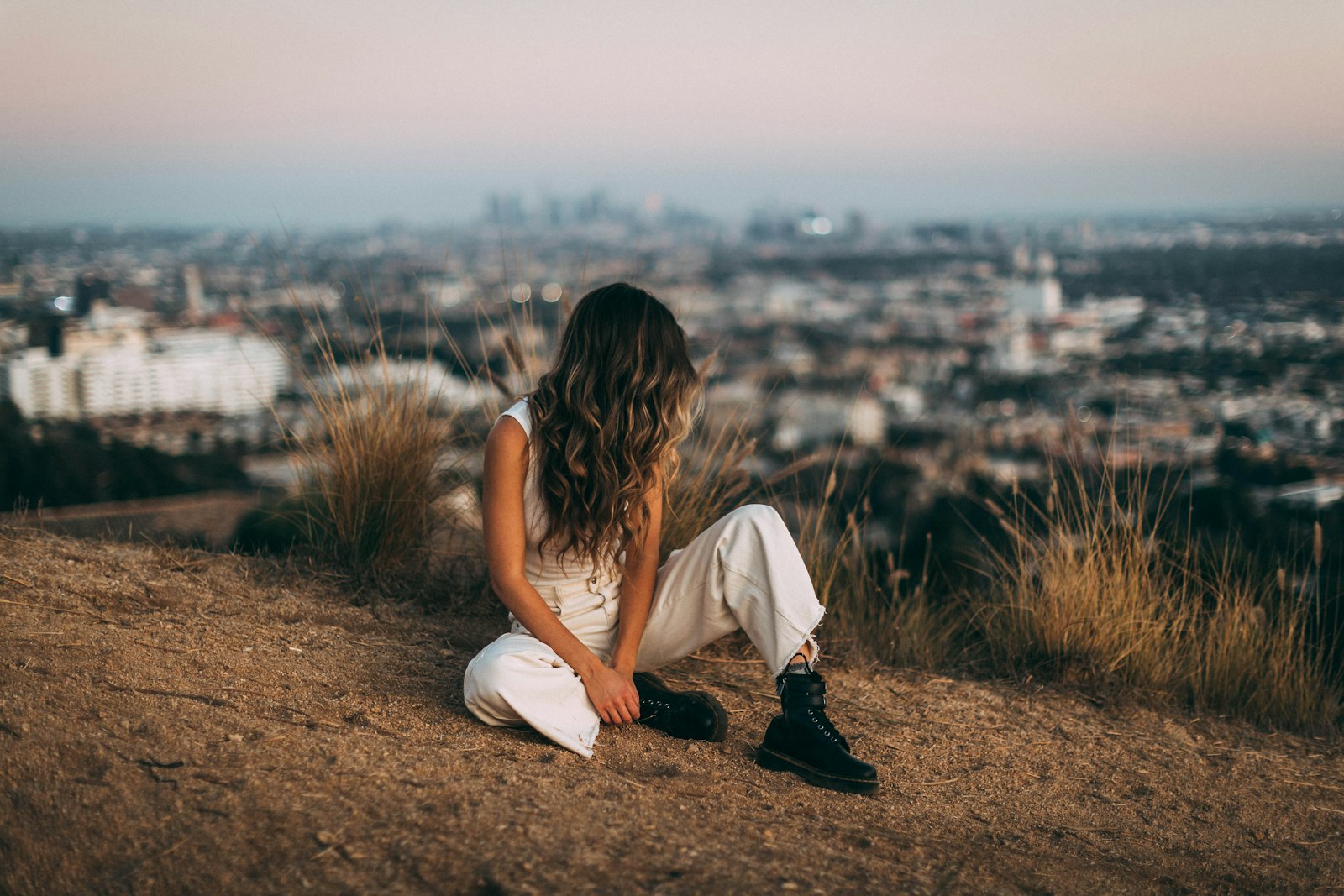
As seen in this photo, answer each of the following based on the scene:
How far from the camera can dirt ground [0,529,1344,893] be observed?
1728 millimetres

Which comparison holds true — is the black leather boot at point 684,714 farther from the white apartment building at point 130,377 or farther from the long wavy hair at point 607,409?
the white apartment building at point 130,377

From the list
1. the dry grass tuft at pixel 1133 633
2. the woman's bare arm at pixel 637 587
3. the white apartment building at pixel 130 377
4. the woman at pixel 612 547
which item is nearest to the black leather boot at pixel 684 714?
the woman at pixel 612 547

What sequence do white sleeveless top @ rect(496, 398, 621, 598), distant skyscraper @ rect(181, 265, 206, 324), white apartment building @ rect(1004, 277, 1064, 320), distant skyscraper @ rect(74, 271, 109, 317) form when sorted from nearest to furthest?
white sleeveless top @ rect(496, 398, 621, 598) < distant skyscraper @ rect(74, 271, 109, 317) < distant skyscraper @ rect(181, 265, 206, 324) < white apartment building @ rect(1004, 277, 1064, 320)

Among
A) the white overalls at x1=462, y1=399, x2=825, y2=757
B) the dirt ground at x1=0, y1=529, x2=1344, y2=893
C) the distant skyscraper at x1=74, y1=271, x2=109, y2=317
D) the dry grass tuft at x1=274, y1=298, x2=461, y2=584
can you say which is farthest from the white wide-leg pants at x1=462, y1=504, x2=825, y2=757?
the distant skyscraper at x1=74, y1=271, x2=109, y2=317

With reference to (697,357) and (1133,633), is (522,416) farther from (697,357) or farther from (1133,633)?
(697,357)

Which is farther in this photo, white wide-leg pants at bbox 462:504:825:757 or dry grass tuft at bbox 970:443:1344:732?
dry grass tuft at bbox 970:443:1344:732

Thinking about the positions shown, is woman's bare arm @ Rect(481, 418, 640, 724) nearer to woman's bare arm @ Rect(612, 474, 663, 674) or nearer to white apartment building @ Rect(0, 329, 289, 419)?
woman's bare arm @ Rect(612, 474, 663, 674)

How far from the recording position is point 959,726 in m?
3.04

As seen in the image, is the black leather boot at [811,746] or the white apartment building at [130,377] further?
the white apartment building at [130,377]

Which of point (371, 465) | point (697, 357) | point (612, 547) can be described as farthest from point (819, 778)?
point (697, 357)

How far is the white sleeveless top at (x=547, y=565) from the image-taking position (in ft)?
8.00

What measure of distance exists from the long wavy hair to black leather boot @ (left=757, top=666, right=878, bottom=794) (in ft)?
1.98

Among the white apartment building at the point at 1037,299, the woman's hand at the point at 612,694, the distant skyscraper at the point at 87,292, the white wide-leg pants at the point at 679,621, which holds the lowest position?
the woman's hand at the point at 612,694

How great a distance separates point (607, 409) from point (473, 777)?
884mm
